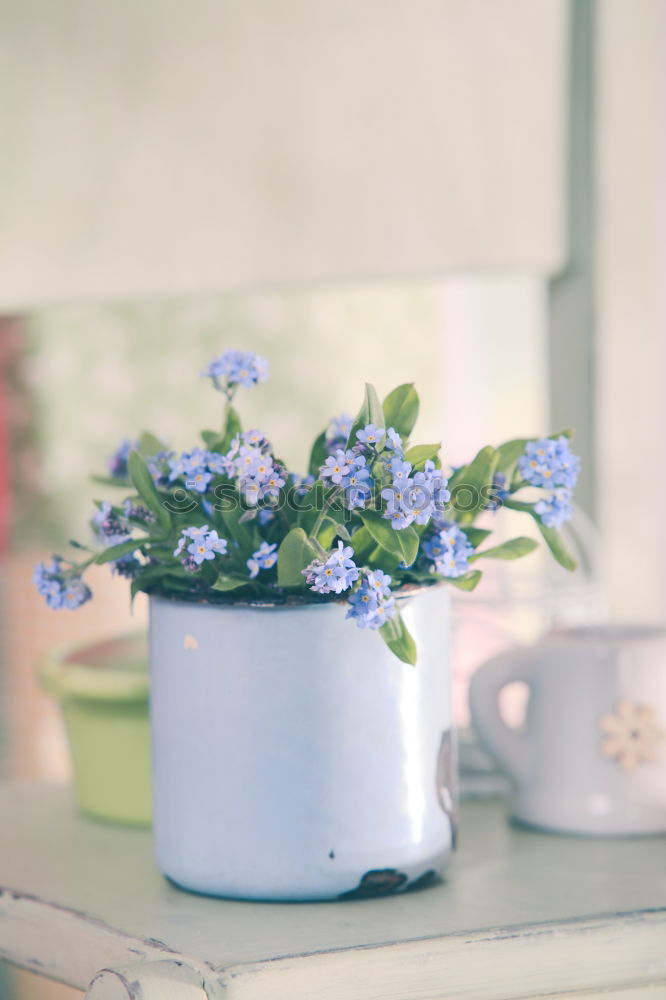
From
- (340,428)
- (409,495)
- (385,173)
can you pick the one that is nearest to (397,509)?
(409,495)

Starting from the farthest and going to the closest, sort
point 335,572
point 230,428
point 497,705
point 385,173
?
1. point 385,173
2. point 497,705
3. point 230,428
4. point 335,572

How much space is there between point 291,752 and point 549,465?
202mm

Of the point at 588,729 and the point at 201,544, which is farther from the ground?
the point at 201,544

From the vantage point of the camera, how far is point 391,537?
1.79 ft

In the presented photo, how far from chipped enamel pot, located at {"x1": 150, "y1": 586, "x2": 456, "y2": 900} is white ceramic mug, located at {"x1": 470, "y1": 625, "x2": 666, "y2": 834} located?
0.44 feet

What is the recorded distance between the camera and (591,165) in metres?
1.05

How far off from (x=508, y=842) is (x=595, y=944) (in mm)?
147

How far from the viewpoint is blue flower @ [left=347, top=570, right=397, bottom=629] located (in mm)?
537

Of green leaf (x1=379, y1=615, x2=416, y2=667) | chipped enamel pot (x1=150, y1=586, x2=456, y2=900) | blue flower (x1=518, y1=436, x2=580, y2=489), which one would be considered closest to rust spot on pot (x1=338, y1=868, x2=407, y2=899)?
chipped enamel pot (x1=150, y1=586, x2=456, y2=900)

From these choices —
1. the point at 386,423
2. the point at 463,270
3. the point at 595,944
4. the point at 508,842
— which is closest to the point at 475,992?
the point at 595,944

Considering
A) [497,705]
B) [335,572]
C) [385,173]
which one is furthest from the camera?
[385,173]

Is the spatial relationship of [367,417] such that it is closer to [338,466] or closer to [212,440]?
[338,466]

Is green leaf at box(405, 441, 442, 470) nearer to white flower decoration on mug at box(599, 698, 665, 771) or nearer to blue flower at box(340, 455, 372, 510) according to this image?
blue flower at box(340, 455, 372, 510)

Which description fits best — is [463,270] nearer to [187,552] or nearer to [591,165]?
[591,165]
